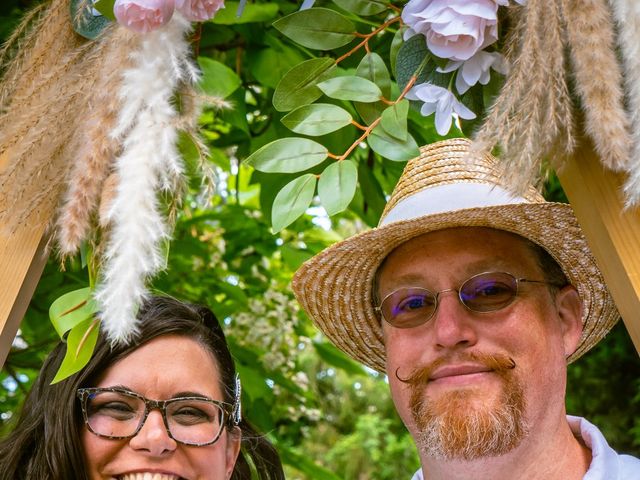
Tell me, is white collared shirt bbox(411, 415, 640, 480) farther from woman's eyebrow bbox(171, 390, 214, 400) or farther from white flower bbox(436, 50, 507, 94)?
white flower bbox(436, 50, 507, 94)

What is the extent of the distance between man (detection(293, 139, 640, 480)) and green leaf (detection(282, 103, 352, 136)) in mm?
556

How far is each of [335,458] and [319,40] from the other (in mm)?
9372

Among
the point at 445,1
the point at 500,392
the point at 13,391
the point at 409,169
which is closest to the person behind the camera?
the point at 445,1

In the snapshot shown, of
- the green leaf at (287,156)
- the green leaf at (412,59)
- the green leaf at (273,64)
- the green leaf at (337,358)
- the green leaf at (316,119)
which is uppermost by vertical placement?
the green leaf at (412,59)

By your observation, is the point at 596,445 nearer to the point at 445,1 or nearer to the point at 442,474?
the point at 442,474

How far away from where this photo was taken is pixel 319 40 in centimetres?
151

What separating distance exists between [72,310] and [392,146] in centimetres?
58

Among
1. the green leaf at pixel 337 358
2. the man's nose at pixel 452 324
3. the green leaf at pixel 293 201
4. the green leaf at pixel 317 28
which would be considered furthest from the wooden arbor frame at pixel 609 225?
the green leaf at pixel 337 358

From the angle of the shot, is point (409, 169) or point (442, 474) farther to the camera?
point (409, 169)

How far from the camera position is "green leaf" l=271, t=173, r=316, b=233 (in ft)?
4.57

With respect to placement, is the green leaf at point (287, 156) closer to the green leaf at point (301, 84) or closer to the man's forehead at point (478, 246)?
the green leaf at point (301, 84)

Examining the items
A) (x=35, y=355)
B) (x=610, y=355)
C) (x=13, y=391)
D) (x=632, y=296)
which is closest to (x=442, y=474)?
(x=632, y=296)

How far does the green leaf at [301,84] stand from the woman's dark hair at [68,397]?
1.89ft

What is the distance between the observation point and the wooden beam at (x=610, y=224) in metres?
1.12
